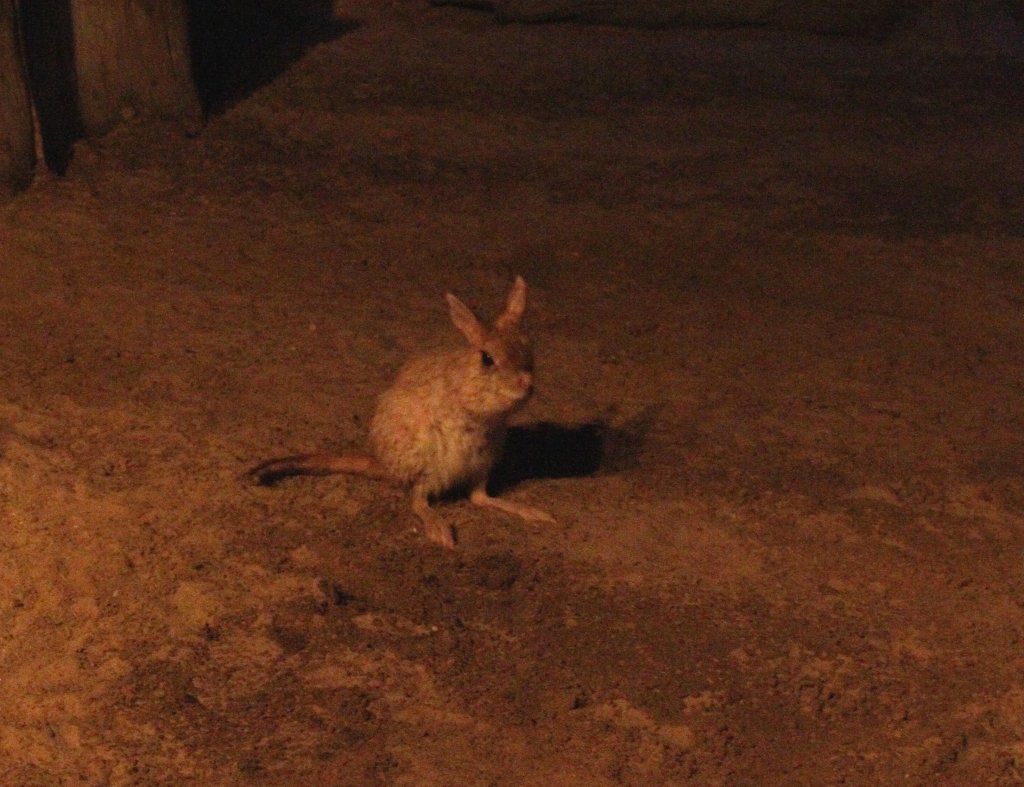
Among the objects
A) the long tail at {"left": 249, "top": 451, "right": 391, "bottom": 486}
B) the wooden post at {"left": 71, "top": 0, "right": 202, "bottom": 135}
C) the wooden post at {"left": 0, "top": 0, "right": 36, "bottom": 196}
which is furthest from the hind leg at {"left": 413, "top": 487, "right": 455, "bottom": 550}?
the wooden post at {"left": 71, "top": 0, "right": 202, "bottom": 135}

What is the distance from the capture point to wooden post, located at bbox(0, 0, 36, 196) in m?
6.59

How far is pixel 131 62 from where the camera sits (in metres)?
7.36

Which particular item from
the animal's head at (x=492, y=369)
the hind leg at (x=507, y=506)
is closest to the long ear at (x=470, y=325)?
the animal's head at (x=492, y=369)

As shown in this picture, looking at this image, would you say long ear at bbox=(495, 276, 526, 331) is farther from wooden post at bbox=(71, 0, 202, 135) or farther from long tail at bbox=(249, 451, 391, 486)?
wooden post at bbox=(71, 0, 202, 135)

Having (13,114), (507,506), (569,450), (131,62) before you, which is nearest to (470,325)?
(507,506)

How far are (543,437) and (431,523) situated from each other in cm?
77

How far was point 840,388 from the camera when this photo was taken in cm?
538

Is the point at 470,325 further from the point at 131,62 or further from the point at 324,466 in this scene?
the point at 131,62

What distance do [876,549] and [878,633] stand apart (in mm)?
466

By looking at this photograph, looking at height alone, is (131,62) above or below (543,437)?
above

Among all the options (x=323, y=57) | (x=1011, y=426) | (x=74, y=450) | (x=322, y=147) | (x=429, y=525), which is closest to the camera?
(x=429, y=525)

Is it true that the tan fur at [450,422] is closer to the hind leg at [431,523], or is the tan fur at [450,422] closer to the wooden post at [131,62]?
the hind leg at [431,523]

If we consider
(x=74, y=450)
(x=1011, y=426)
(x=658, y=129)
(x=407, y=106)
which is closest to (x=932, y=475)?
(x=1011, y=426)

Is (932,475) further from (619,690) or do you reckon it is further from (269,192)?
Result: (269,192)
